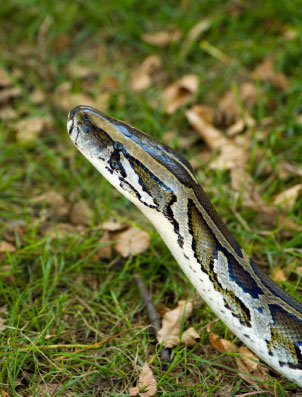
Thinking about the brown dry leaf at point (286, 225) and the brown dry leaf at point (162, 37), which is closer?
the brown dry leaf at point (286, 225)

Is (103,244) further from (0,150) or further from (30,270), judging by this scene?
(0,150)

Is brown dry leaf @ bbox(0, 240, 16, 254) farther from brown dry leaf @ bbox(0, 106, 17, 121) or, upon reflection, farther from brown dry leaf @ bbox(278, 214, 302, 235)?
brown dry leaf @ bbox(278, 214, 302, 235)

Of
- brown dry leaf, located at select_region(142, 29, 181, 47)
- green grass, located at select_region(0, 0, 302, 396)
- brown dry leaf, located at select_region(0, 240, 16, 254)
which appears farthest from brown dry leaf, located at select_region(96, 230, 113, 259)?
brown dry leaf, located at select_region(142, 29, 181, 47)

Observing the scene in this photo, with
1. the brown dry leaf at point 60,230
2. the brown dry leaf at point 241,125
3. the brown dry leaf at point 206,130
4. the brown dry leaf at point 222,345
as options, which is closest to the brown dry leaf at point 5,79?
the brown dry leaf at point 206,130

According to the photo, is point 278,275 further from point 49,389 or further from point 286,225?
point 49,389

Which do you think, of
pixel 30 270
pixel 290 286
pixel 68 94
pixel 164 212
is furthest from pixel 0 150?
pixel 290 286

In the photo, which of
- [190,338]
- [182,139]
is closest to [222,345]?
[190,338]

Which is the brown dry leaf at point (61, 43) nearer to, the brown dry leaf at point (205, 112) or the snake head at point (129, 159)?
the brown dry leaf at point (205, 112)

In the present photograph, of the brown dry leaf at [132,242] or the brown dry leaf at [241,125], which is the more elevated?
the brown dry leaf at [132,242]
